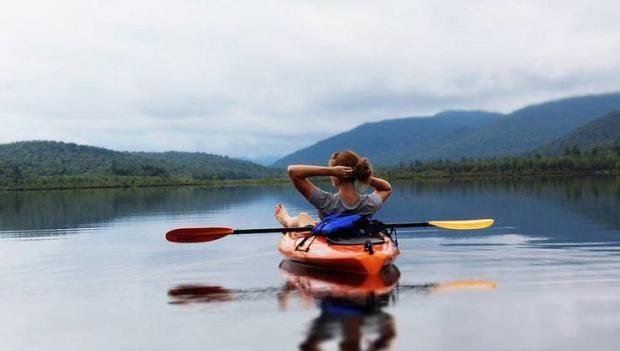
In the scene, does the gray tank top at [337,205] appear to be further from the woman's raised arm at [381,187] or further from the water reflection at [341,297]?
the water reflection at [341,297]

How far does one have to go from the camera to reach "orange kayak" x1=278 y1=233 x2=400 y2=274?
10.1 metres

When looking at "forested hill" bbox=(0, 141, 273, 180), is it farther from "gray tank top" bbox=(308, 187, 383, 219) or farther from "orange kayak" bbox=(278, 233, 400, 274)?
"gray tank top" bbox=(308, 187, 383, 219)

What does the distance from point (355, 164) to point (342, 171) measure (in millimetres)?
289

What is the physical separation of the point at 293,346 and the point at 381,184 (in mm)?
6334

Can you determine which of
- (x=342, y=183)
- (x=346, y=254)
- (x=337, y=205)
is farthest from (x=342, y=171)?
(x=346, y=254)

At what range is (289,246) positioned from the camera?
1245 centimetres

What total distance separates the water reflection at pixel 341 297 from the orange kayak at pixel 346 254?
16 cm

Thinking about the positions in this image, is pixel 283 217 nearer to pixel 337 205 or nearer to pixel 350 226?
pixel 337 205

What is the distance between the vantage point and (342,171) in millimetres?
10891

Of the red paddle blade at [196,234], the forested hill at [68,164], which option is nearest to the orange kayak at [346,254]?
the red paddle blade at [196,234]

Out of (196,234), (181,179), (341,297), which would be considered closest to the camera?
(341,297)

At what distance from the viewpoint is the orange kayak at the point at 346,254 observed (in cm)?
1015

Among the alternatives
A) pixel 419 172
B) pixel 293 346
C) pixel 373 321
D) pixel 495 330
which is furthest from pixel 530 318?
pixel 419 172

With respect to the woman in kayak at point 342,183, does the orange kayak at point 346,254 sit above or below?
below
